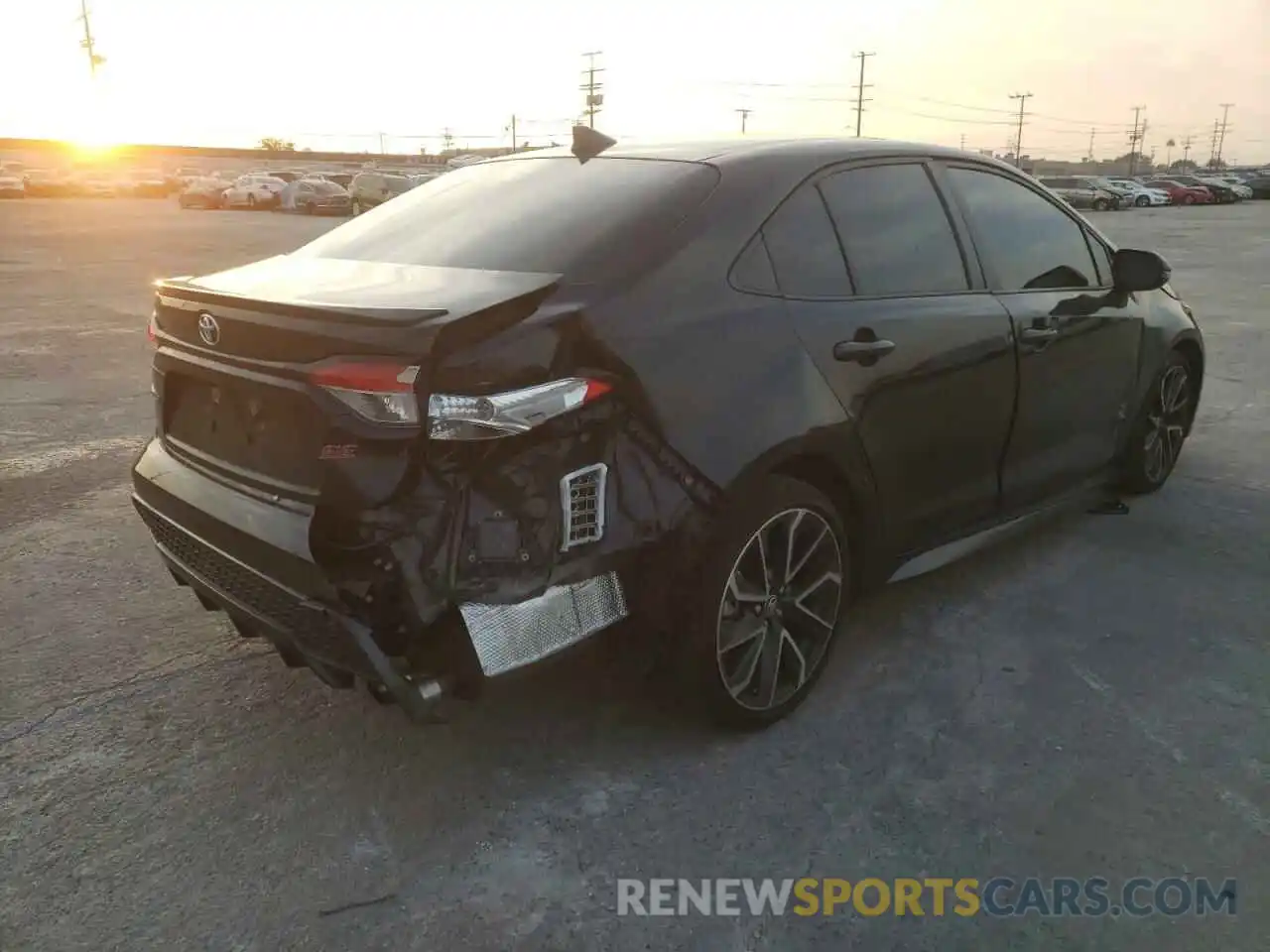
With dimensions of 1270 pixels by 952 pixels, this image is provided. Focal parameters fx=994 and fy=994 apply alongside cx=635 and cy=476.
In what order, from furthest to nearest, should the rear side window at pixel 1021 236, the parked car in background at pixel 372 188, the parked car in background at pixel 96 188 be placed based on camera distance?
1. the parked car in background at pixel 96 188
2. the parked car in background at pixel 372 188
3. the rear side window at pixel 1021 236

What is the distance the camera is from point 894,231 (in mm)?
3416

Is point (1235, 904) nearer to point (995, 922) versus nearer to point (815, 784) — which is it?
point (995, 922)

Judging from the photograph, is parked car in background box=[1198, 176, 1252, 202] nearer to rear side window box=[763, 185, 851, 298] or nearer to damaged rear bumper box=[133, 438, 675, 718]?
rear side window box=[763, 185, 851, 298]

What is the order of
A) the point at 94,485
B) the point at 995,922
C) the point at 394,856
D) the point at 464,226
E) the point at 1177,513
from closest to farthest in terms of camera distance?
the point at 995,922
the point at 394,856
the point at 464,226
the point at 1177,513
the point at 94,485

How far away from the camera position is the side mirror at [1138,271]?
4348 mm

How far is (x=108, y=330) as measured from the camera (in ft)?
34.9

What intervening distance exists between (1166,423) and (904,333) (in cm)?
265

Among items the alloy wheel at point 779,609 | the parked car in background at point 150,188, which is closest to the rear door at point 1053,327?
the alloy wheel at point 779,609

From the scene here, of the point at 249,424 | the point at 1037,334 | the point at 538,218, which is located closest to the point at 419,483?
the point at 249,424

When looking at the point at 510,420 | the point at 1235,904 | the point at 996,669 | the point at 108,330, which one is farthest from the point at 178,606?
the point at 108,330

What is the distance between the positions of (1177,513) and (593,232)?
12.0 ft

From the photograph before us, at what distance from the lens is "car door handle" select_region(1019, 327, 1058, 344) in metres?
3.79

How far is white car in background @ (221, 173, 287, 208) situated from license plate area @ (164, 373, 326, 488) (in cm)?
4794

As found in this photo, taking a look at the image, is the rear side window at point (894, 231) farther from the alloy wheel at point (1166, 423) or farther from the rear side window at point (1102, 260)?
the alloy wheel at point (1166, 423)
